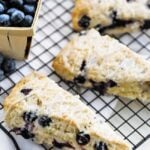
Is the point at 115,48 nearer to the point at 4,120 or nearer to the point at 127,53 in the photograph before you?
the point at 127,53

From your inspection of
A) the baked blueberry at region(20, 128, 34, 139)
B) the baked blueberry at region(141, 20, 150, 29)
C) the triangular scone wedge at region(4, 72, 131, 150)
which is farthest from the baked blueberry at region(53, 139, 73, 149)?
the baked blueberry at region(141, 20, 150, 29)

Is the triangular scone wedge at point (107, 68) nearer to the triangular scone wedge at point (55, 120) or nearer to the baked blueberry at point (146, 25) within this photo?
the triangular scone wedge at point (55, 120)

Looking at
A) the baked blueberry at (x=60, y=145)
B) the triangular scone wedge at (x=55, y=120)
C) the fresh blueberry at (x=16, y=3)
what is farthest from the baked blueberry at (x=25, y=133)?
the fresh blueberry at (x=16, y=3)

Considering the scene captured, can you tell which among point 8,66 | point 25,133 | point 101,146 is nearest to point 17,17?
point 8,66

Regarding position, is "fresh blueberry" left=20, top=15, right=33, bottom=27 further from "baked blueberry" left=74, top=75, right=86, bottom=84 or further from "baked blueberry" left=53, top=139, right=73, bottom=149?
"baked blueberry" left=53, top=139, right=73, bottom=149

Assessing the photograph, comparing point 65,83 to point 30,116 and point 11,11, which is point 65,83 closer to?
point 30,116

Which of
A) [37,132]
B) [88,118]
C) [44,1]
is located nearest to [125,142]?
[88,118]
